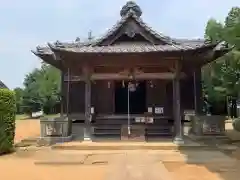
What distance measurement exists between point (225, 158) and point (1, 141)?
25.1ft

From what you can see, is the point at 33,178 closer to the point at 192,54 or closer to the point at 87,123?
the point at 87,123

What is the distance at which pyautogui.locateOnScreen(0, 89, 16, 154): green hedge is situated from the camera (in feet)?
36.0

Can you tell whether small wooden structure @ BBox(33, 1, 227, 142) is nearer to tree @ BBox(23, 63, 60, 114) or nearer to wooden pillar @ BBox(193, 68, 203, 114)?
wooden pillar @ BBox(193, 68, 203, 114)

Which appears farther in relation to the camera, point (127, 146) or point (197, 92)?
point (197, 92)

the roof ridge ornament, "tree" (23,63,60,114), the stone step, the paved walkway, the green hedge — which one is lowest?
the paved walkway

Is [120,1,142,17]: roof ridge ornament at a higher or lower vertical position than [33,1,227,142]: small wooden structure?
higher

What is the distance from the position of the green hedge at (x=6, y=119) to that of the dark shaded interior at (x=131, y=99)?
19.6 ft

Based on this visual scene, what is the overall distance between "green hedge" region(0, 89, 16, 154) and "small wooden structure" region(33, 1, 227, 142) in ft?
8.52

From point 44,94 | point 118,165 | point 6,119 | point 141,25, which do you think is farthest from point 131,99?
point 44,94

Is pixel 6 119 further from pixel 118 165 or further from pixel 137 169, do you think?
pixel 137 169

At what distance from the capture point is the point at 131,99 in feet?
52.5

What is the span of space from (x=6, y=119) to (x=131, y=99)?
6.77 meters

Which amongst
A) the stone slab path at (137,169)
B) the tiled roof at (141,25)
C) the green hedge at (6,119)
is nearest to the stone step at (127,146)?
the stone slab path at (137,169)

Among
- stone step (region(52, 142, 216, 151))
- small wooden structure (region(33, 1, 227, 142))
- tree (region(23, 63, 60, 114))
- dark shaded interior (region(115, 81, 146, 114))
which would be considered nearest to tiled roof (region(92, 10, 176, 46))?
small wooden structure (region(33, 1, 227, 142))
